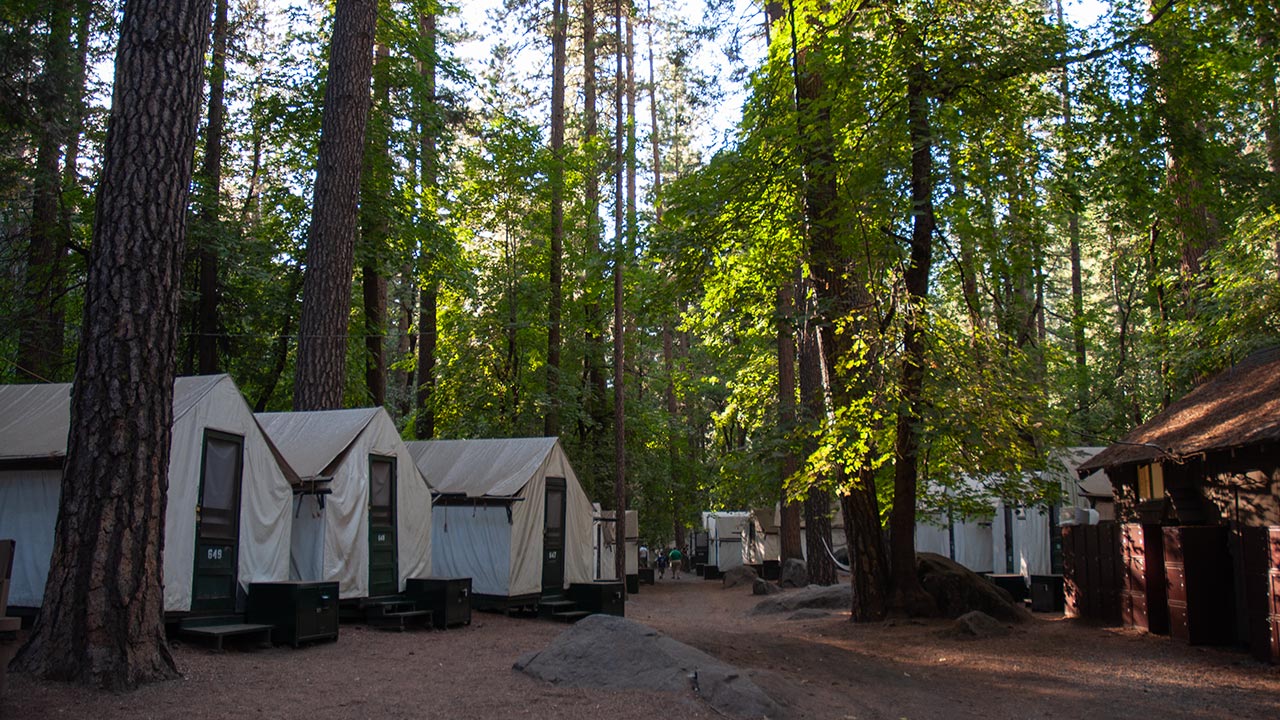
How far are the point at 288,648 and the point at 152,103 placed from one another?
5387 millimetres

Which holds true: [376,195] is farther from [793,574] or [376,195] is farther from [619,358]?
[793,574]

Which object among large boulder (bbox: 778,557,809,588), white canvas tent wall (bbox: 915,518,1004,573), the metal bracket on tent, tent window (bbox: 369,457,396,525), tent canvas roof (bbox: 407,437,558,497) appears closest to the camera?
the metal bracket on tent

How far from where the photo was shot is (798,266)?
14773 millimetres

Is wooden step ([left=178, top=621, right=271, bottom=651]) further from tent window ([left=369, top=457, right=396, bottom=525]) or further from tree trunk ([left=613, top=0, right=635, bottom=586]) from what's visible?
tree trunk ([left=613, top=0, right=635, bottom=586])

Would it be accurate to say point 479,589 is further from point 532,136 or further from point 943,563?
point 532,136

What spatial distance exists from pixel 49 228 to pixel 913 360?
14.4 meters

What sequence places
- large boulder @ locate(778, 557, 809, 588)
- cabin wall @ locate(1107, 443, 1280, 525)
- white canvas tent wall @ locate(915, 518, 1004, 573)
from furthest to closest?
white canvas tent wall @ locate(915, 518, 1004, 573)
large boulder @ locate(778, 557, 809, 588)
cabin wall @ locate(1107, 443, 1280, 525)

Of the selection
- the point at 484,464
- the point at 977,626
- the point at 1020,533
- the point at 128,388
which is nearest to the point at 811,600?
the point at 977,626

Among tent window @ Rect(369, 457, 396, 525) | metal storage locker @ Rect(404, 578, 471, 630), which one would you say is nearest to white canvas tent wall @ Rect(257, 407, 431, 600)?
tent window @ Rect(369, 457, 396, 525)

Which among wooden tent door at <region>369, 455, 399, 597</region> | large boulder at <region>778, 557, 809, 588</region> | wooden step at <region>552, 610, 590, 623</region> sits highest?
wooden tent door at <region>369, 455, 399, 597</region>

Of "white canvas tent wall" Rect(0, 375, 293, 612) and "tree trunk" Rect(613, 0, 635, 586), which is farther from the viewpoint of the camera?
"tree trunk" Rect(613, 0, 635, 586)

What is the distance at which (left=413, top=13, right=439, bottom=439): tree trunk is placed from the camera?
19312 mm

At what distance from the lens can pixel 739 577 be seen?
27812 mm

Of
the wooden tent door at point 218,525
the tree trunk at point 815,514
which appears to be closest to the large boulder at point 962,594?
the tree trunk at point 815,514
